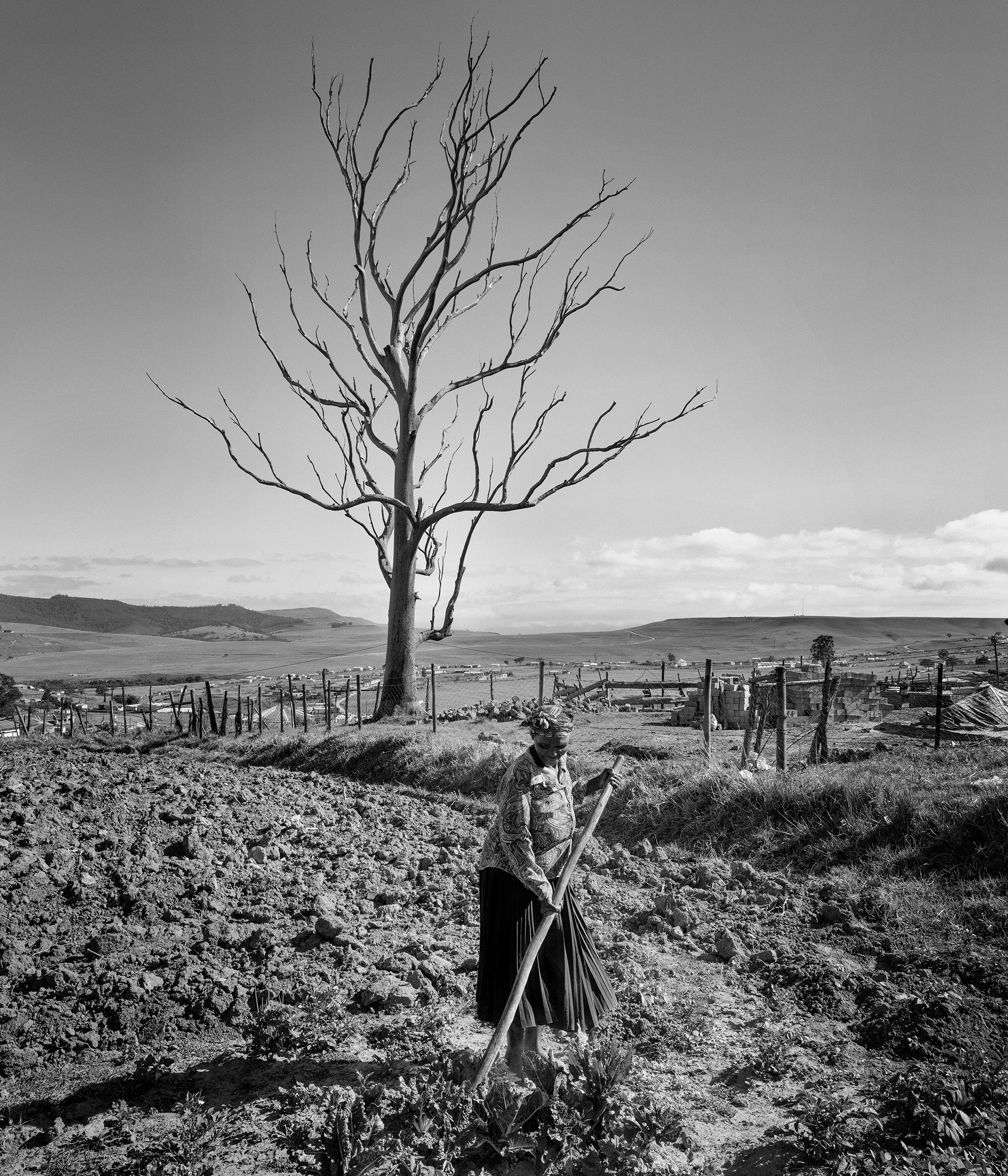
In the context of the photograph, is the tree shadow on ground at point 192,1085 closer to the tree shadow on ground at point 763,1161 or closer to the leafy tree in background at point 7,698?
the tree shadow on ground at point 763,1161

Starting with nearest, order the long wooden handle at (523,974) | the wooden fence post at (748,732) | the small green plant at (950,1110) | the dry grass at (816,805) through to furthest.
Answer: the small green plant at (950,1110), the long wooden handle at (523,974), the dry grass at (816,805), the wooden fence post at (748,732)

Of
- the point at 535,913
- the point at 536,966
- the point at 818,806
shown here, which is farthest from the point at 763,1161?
the point at 818,806

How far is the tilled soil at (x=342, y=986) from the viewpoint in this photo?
3746 millimetres

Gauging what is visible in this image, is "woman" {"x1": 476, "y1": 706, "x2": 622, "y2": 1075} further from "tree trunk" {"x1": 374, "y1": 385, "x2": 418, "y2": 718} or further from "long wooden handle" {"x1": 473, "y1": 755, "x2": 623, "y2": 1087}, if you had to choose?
"tree trunk" {"x1": 374, "y1": 385, "x2": 418, "y2": 718}

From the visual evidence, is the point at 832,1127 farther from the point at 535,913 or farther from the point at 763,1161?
the point at 535,913

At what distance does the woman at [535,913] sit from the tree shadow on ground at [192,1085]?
0.93m

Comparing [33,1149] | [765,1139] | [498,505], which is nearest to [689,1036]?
[765,1139]

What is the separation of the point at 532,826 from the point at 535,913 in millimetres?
415

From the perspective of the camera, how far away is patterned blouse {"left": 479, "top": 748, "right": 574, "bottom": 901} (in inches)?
153

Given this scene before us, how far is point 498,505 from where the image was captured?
1705cm

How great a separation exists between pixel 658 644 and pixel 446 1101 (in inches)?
3388

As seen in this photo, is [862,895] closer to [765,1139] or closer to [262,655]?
[765,1139]

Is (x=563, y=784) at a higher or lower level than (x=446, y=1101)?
higher

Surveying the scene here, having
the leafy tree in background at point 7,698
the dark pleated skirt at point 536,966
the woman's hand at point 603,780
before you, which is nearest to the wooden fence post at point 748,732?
the woman's hand at point 603,780
